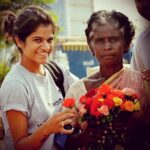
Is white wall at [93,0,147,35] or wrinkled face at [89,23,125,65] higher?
white wall at [93,0,147,35]

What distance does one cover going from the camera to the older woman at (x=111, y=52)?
3.81 feet

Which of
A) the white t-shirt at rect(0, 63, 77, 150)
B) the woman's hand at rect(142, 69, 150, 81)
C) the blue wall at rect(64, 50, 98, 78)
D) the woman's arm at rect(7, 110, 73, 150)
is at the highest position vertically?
the woman's hand at rect(142, 69, 150, 81)

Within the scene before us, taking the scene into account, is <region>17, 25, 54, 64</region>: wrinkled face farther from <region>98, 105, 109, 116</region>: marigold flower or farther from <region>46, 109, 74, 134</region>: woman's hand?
<region>98, 105, 109, 116</region>: marigold flower

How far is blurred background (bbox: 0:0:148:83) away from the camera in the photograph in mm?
1875

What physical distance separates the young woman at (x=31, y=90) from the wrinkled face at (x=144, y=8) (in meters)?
A: 0.31

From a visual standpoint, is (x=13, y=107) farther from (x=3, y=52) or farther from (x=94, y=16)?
(x=3, y=52)

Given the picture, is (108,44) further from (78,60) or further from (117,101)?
(78,60)

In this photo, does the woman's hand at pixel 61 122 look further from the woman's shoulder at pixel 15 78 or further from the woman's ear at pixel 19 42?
the woman's ear at pixel 19 42

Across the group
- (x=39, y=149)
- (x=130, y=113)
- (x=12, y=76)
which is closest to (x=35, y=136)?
(x=39, y=149)

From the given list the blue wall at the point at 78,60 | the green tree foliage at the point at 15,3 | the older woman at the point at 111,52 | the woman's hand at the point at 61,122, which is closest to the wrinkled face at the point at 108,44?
the older woman at the point at 111,52

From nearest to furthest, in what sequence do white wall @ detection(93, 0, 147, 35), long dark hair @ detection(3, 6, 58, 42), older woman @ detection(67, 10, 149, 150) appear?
older woman @ detection(67, 10, 149, 150) < long dark hair @ detection(3, 6, 58, 42) < white wall @ detection(93, 0, 147, 35)

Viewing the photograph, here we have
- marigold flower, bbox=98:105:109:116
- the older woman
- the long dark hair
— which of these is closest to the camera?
marigold flower, bbox=98:105:109:116

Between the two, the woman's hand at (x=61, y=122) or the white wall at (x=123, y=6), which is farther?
the white wall at (x=123, y=6)

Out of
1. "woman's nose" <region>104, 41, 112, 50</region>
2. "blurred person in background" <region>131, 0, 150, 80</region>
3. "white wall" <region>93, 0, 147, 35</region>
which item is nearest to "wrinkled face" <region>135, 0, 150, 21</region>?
"blurred person in background" <region>131, 0, 150, 80</region>
